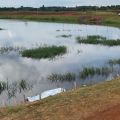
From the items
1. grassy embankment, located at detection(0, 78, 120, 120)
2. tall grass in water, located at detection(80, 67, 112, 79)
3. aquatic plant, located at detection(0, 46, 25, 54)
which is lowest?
aquatic plant, located at detection(0, 46, 25, 54)

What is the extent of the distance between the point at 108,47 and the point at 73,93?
2521cm

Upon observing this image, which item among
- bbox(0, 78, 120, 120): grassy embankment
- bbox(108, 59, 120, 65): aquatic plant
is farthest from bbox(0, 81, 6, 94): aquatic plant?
bbox(108, 59, 120, 65): aquatic plant

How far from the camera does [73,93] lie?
13.0 metres

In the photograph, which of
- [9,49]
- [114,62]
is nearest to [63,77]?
[114,62]

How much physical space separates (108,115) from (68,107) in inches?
63.1

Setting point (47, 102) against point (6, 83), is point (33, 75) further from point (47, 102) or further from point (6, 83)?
point (47, 102)

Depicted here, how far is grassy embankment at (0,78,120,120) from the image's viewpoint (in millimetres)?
10438

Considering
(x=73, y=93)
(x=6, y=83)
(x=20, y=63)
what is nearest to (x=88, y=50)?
(x=20, y=63)

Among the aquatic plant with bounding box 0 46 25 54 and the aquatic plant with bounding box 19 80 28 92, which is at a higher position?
the aquatic plant with bounding box 19 80 28 92

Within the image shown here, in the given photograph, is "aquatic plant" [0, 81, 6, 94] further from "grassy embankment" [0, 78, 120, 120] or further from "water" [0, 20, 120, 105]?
"grassy embankment" [0, 78, 120, 120]

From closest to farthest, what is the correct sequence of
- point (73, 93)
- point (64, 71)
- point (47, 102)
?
point (47, 102)
point (73, 93)
point (64, 71)

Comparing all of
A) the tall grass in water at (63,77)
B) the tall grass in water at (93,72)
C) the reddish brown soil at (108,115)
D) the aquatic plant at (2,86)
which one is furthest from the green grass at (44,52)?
the reddish brown soil at (108,115)

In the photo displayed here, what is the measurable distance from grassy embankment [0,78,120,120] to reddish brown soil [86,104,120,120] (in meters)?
0.24

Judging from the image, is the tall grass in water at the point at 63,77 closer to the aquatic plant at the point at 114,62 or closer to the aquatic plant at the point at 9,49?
the aquatic plant at the point at 114,62
